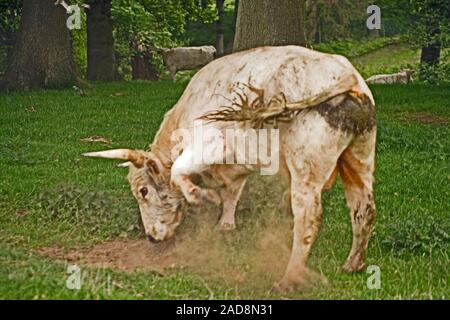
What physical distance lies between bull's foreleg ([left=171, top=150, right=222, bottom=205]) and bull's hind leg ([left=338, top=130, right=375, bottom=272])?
45.4 inches

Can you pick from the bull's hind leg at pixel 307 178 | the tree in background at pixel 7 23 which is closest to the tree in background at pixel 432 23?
the tree in background at pixel 7 23

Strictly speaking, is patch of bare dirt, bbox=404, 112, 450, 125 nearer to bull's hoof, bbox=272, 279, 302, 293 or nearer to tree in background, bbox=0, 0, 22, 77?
tree in background, bbox=0, 0, 22, 77

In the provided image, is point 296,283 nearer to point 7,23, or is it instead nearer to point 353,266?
point 353,266

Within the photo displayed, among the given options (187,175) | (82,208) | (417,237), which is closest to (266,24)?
(82,208)

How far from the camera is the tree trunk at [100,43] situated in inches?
936

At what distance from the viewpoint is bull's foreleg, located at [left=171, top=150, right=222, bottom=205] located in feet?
24.9

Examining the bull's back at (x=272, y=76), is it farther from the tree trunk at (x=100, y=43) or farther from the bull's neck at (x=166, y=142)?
the tree trunk at (x=100, y=43)

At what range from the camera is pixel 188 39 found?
35.5 m

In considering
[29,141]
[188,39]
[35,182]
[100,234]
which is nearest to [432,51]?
[188,39]

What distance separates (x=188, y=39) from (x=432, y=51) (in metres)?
10.4

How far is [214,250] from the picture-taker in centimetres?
862

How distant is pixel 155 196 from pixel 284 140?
1.49 metres

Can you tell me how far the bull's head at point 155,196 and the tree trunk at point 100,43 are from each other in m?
15.7
